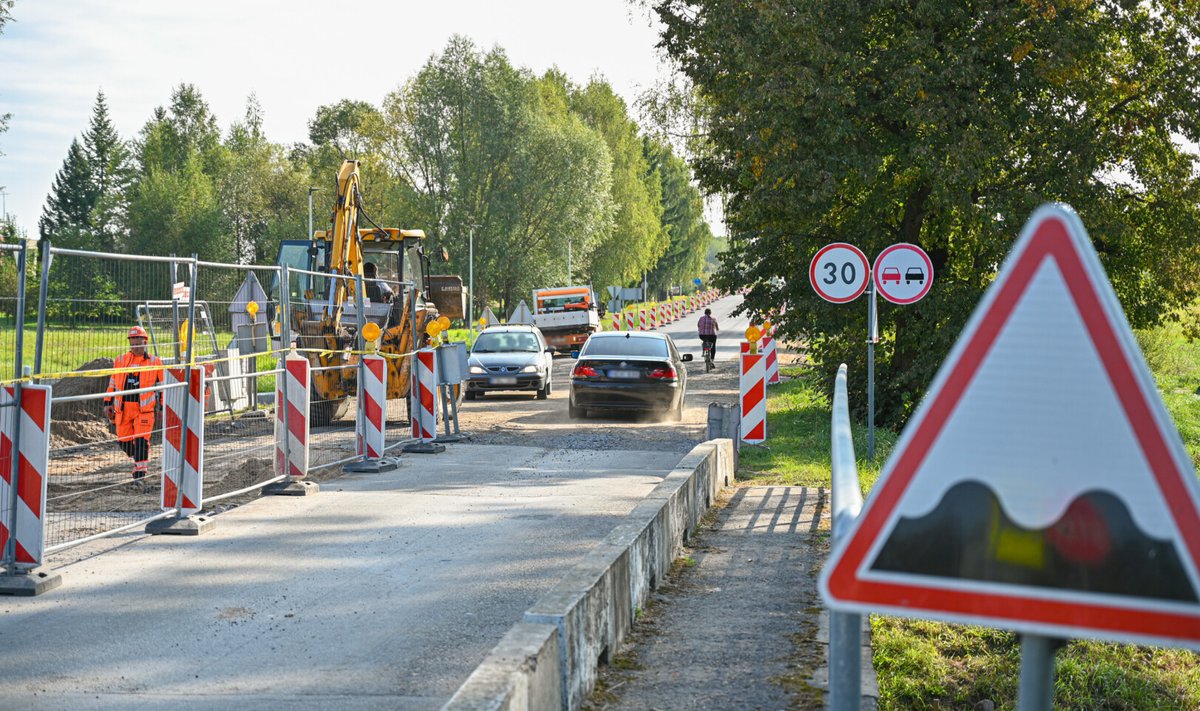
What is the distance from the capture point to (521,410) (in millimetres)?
22953

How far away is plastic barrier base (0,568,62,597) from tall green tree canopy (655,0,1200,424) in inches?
516

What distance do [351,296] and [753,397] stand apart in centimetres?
823

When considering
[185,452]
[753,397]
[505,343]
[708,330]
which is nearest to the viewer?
[185,452]

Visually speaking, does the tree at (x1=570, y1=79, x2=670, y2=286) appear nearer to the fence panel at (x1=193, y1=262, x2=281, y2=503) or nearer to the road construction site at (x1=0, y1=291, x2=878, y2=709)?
the fence panel at (x1=193, y1=262, x2=281, y2=503)

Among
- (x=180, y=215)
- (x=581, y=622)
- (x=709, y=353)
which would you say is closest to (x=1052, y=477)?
(x=581, y=622)

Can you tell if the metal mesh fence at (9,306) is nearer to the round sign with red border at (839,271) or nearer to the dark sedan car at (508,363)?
the round sign with red border at (839,271)

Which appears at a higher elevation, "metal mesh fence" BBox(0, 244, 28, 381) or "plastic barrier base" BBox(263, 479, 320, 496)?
"metal mesh fence" BBox(0, 244, 28, 381)

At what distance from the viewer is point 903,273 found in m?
14.4

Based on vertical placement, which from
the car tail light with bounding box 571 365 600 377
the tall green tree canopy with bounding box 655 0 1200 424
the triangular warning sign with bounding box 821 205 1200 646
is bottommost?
the car tail light with bounding box 571 365 600 377

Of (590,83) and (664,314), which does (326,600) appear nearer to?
(664,314)

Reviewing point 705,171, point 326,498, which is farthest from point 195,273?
point 705,171

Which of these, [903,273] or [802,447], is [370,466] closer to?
[802,447]

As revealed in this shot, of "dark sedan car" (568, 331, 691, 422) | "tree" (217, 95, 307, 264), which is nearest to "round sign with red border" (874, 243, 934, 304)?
"dark sedan car" (568, 331, 691, 422)

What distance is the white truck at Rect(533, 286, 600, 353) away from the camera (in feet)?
147
